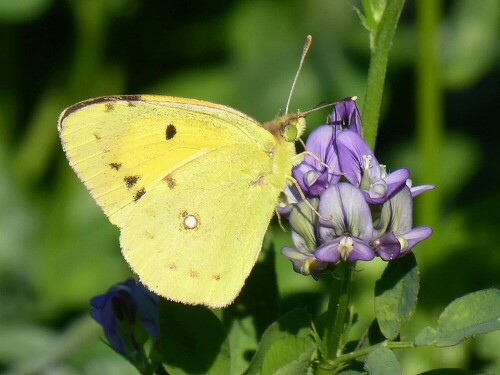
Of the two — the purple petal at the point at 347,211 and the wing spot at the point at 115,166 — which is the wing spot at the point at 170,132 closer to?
the wing spot at the point at 115,166

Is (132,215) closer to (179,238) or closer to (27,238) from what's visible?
(179,238)

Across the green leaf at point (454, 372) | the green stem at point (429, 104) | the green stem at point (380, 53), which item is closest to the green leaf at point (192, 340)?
the green leaf at point (454, 372)

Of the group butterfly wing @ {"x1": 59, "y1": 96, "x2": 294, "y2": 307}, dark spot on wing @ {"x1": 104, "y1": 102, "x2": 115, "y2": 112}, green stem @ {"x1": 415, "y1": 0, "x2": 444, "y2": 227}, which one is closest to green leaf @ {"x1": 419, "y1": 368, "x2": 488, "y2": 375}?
butterfly wing @ {"x1": 59, "y1": 96, "x2": 294, "y2": 307}

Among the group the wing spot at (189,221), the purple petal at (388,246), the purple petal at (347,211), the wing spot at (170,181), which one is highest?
the wing spot at (170,181)

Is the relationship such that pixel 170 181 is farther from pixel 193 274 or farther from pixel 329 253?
pixel 329 253

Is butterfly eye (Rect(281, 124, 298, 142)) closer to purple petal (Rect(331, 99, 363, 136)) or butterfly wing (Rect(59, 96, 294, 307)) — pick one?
butterfly wing (Rect(59, 96, 294, 307))

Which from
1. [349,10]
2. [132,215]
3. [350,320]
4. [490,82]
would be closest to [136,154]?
[132,215]

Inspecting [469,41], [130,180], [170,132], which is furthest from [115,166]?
[469,41]
